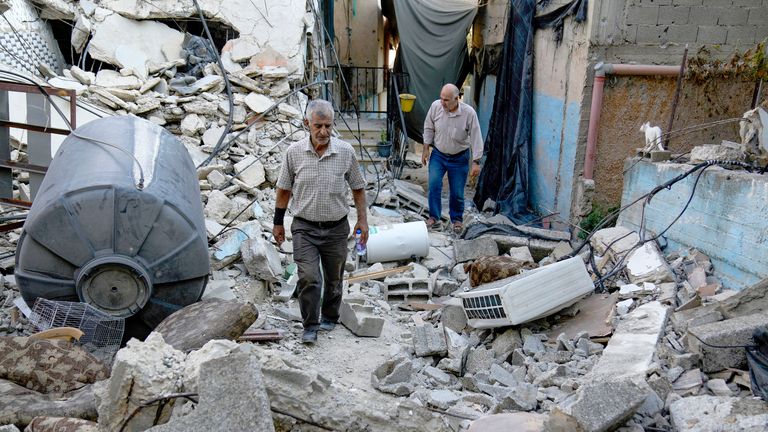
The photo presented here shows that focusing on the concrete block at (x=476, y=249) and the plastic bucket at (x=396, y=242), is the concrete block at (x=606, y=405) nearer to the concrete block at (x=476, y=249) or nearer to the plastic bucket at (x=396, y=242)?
the concrete block at (x=476, y=249)

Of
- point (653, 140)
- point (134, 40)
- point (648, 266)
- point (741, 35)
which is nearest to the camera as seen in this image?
point (648, 266)

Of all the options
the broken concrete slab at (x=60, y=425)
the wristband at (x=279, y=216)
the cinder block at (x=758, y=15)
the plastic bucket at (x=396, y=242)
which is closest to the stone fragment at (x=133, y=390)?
the broken concrete slab at (x=60, y=425)

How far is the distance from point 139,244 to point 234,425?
6.88 ft

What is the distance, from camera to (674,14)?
24.3ft

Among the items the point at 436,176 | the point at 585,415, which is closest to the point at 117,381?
the point at 585,415

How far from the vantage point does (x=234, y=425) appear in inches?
91.9

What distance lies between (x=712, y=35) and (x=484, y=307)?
5.31 metres

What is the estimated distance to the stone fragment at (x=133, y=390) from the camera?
2.69m

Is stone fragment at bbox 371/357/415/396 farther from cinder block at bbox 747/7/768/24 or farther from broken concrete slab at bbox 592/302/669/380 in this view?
cinder block at bbox 747/7/768/24

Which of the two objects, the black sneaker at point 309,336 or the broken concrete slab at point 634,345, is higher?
the broken concrete slab at point 634,345

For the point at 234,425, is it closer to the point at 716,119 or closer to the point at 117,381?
the point at 117,381

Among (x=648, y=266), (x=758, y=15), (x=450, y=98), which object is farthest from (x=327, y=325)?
(x=758, y=15)

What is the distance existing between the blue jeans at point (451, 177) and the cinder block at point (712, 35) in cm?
321

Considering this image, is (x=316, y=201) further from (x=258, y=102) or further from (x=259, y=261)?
(x=258, y=102)
